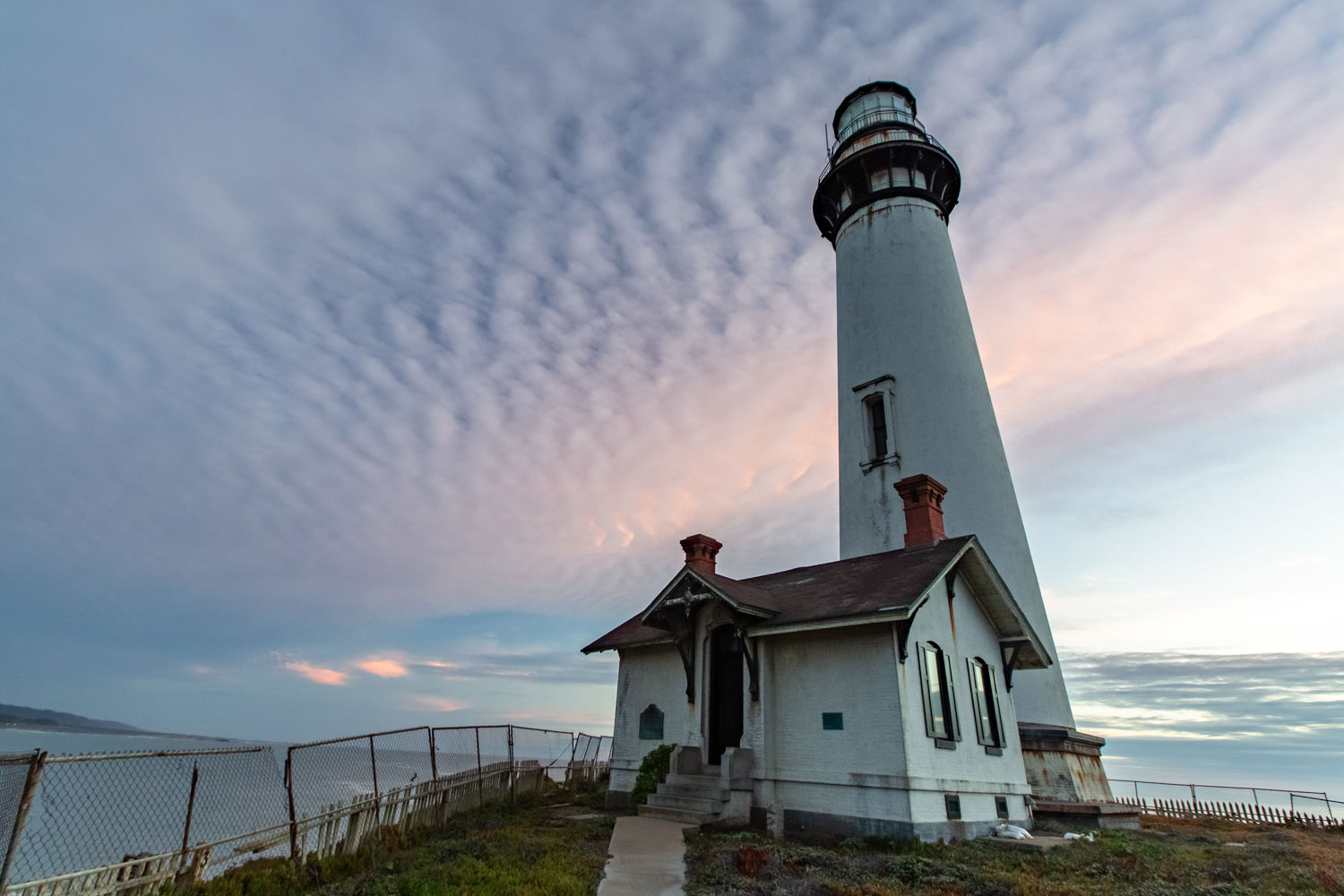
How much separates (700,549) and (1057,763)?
33.1ft

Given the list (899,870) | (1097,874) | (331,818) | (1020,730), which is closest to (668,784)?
(899,870)

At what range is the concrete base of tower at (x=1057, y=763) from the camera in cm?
1691

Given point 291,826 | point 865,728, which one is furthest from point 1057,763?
point 291,826

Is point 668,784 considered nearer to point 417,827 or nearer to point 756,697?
point 756,697

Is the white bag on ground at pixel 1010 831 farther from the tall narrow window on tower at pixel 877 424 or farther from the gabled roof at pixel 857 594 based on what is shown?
the tall narrow window on tower at pixel 877 424

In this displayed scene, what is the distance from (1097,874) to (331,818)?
11113 mm

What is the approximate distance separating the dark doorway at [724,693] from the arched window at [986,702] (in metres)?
5.00

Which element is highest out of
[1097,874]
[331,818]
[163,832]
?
[331,818]

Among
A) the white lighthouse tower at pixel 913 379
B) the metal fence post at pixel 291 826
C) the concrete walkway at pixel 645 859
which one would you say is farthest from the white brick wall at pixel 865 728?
the metal fence post at pixel 291 826

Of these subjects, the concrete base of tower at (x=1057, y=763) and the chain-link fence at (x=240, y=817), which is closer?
the chain-link fence at (x=240, y=817)

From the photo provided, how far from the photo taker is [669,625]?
16094 mm

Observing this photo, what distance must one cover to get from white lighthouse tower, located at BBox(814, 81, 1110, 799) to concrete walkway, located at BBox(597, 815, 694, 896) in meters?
10.3

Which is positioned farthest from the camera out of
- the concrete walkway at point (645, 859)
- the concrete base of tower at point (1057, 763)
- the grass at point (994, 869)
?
the concrete base of tower at point (1057, 763)

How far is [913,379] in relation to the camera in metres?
21.7
